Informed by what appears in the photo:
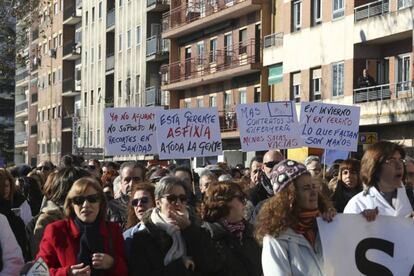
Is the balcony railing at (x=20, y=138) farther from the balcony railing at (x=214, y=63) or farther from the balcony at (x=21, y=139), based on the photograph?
the balcony railing at (x=214, y=63)

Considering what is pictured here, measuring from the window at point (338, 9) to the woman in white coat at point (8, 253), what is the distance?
27521 mm

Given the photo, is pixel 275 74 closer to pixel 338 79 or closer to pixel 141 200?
pixel 338 79

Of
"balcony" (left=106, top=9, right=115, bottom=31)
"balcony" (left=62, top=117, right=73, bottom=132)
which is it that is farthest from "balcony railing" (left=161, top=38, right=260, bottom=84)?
"balcony" (left=62, top=117, right=73, bottom=132)

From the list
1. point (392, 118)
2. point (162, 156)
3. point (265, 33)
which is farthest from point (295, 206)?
point (265, 33)

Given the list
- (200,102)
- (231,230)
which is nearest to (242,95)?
(200,102)

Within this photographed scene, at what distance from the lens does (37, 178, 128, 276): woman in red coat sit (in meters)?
6.79

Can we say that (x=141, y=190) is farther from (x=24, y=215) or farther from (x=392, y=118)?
(x=392, y=118)

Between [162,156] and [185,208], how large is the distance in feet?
27.3

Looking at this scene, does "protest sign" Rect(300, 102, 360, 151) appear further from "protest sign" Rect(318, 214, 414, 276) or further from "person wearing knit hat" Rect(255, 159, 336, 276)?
"person wearing knit hat" Rect(255, 159, 336, 276)

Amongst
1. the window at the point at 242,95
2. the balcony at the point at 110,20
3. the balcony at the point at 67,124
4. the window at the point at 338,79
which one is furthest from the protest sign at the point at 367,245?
the balcony at the point at 67,124

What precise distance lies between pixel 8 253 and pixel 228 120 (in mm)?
35864

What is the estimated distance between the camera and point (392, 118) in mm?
30250

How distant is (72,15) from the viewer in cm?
7188

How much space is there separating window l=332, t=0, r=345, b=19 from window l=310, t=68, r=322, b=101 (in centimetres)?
219
